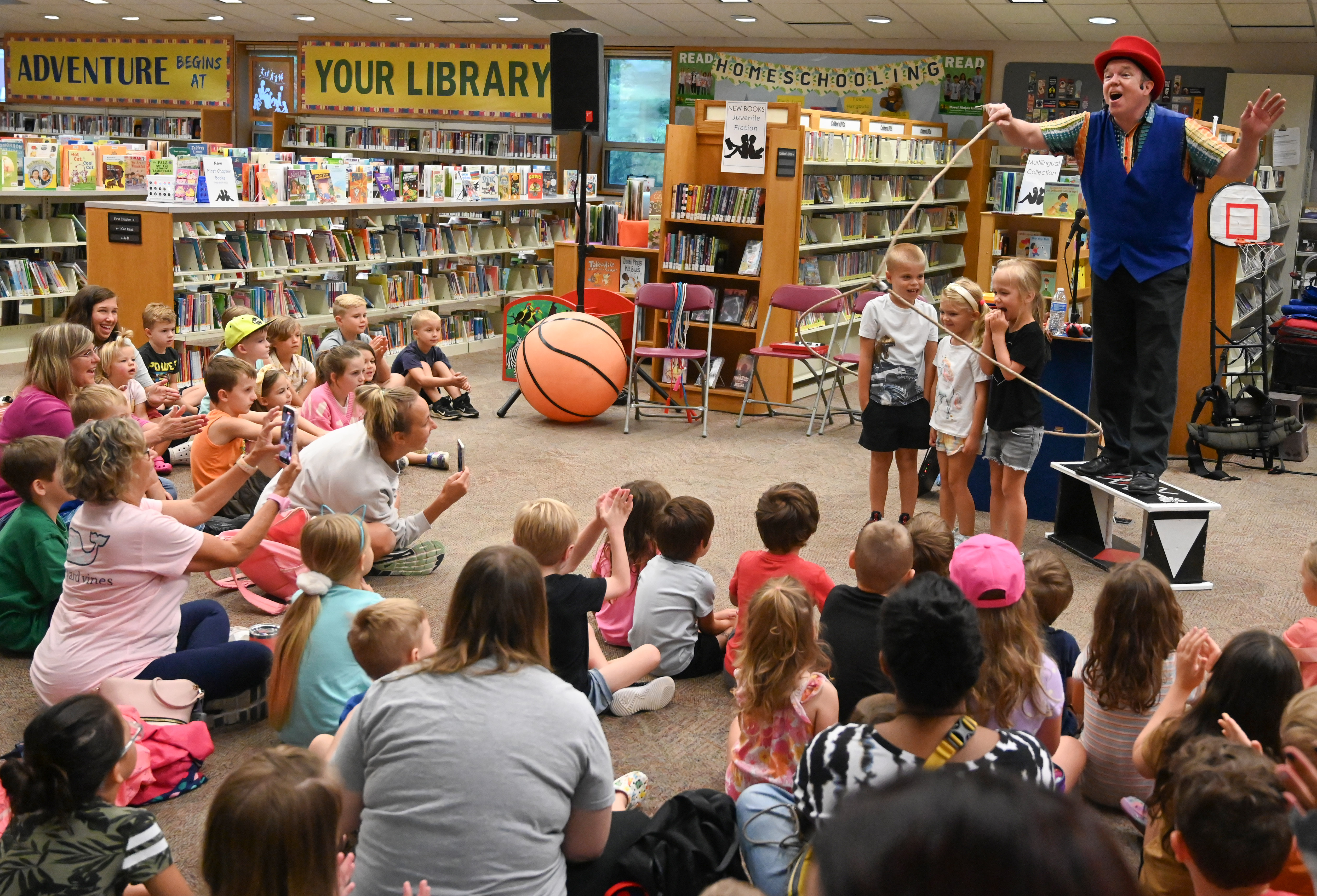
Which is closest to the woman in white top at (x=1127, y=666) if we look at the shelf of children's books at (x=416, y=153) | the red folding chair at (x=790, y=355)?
the red folding chair at (x=790, y=355)

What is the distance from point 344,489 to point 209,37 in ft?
48.7

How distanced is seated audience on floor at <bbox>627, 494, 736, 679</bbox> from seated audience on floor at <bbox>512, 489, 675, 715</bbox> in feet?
0.23

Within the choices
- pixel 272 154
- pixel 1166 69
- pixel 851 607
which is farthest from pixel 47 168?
pixel 1166 69

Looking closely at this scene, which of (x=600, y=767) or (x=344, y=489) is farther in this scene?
(x=344, y=489)

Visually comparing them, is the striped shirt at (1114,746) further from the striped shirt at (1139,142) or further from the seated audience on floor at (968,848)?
the seated audience on floor at (968,848)

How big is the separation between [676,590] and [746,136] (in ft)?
16.3

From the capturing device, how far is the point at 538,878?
6.03 feet

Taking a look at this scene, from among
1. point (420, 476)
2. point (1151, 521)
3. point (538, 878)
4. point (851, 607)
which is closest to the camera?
point (538, 878)

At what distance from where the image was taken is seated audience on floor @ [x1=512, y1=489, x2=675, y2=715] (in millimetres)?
2953

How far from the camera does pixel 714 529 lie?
524 centimetres

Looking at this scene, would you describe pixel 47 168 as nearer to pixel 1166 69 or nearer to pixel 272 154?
pixel 272 154

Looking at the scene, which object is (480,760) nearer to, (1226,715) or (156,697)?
(1226,715)

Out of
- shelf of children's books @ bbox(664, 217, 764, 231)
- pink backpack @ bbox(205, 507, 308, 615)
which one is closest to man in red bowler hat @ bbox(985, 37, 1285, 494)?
pink backpack @ bbox(205, 507, 308, 615)

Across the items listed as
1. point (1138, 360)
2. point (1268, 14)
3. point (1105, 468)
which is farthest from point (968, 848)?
point (1268, 14)
